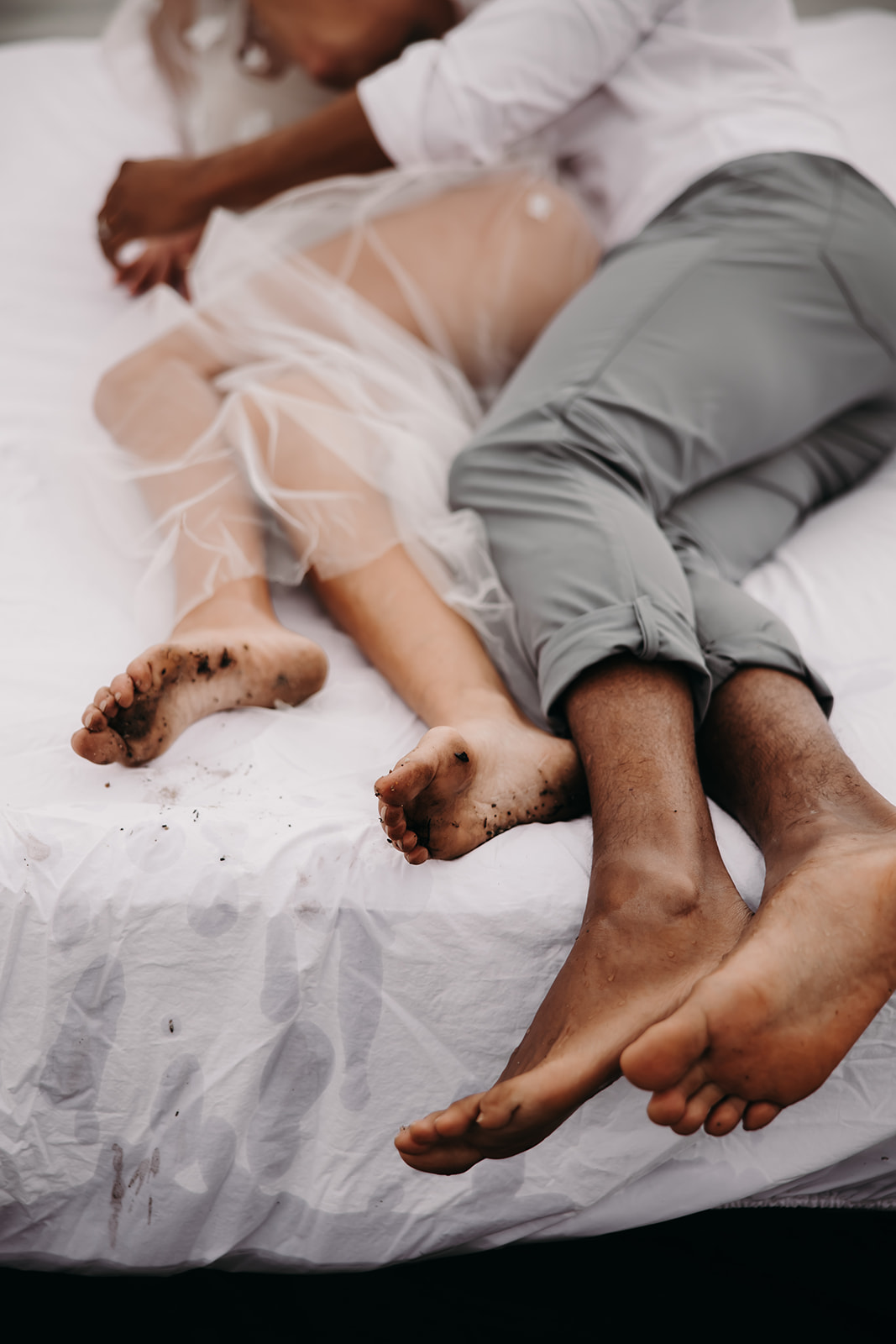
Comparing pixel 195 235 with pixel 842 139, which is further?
pixel 195 235

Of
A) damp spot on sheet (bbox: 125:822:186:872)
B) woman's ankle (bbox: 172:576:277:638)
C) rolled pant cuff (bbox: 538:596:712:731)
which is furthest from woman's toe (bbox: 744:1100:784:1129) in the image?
woman's ankle (bbox: 172:576:277:638)

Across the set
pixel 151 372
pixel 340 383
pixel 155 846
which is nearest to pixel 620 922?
pixel 155 846

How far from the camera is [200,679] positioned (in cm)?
65

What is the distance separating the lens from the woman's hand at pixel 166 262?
1074 mm

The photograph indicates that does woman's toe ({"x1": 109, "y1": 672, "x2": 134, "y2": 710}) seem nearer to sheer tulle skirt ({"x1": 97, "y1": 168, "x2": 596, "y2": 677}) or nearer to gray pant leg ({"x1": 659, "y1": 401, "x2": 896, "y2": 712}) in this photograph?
sheer tulle skirt ({"x1": 97, "y1": 168, "x2": 596, "y2": 677})

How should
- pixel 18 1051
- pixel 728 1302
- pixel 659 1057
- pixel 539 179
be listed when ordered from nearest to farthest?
1. pixel 659 1057
2. pixel 18 1051
3. pixel 728 1302
4. pixel 539 179

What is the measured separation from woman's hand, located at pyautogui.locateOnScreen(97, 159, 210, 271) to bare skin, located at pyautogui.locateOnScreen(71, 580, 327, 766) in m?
0.56

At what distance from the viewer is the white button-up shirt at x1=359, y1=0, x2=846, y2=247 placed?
2.83 ft

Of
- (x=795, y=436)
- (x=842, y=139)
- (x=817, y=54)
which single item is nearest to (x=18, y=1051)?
(x=795, y=436)

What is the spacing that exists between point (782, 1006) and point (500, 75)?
84cm

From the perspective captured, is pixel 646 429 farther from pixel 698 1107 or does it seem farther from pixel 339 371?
pixel 698 1107

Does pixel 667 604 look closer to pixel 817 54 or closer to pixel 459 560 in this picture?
pixel 459 560

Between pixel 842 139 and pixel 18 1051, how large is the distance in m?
1.04

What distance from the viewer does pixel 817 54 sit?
151 centimetres
